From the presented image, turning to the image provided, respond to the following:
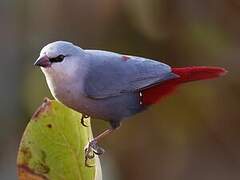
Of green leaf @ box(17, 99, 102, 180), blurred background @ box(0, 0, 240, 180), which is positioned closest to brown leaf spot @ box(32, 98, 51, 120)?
green leaf @ box(17, 99, 102, 180)

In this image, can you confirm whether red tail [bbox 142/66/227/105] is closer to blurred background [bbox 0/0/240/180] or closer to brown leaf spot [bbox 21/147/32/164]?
brown leaf spot [bbox 21/147/32/164]

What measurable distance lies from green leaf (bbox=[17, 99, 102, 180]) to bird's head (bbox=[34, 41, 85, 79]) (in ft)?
0.20

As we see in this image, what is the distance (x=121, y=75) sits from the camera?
2.65 feet

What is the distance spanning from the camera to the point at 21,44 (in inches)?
A: 84.0

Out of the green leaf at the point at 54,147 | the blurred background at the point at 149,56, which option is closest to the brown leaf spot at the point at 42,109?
the green leaf at the point at 54,147

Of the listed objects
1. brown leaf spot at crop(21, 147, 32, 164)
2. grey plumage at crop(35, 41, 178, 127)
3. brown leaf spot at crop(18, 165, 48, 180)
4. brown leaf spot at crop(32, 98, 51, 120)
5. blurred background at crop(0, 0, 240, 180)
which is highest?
grey plumage at crop(35, 41, 178, 127)

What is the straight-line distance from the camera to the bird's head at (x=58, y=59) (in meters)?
0.75

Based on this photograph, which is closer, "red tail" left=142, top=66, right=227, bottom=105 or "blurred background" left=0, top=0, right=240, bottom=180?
"red tail" left=142, top=66, right=227, bottom=105

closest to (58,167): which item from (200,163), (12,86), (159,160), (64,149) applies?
(64,149)

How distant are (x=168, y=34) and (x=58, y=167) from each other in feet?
3.97

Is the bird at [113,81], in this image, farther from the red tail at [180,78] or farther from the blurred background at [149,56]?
the blurred background at [149,56]

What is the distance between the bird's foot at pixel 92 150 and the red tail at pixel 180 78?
0.21 feet

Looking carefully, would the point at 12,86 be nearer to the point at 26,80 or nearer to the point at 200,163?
the point at 26,80

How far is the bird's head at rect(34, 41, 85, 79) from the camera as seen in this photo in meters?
0.75
